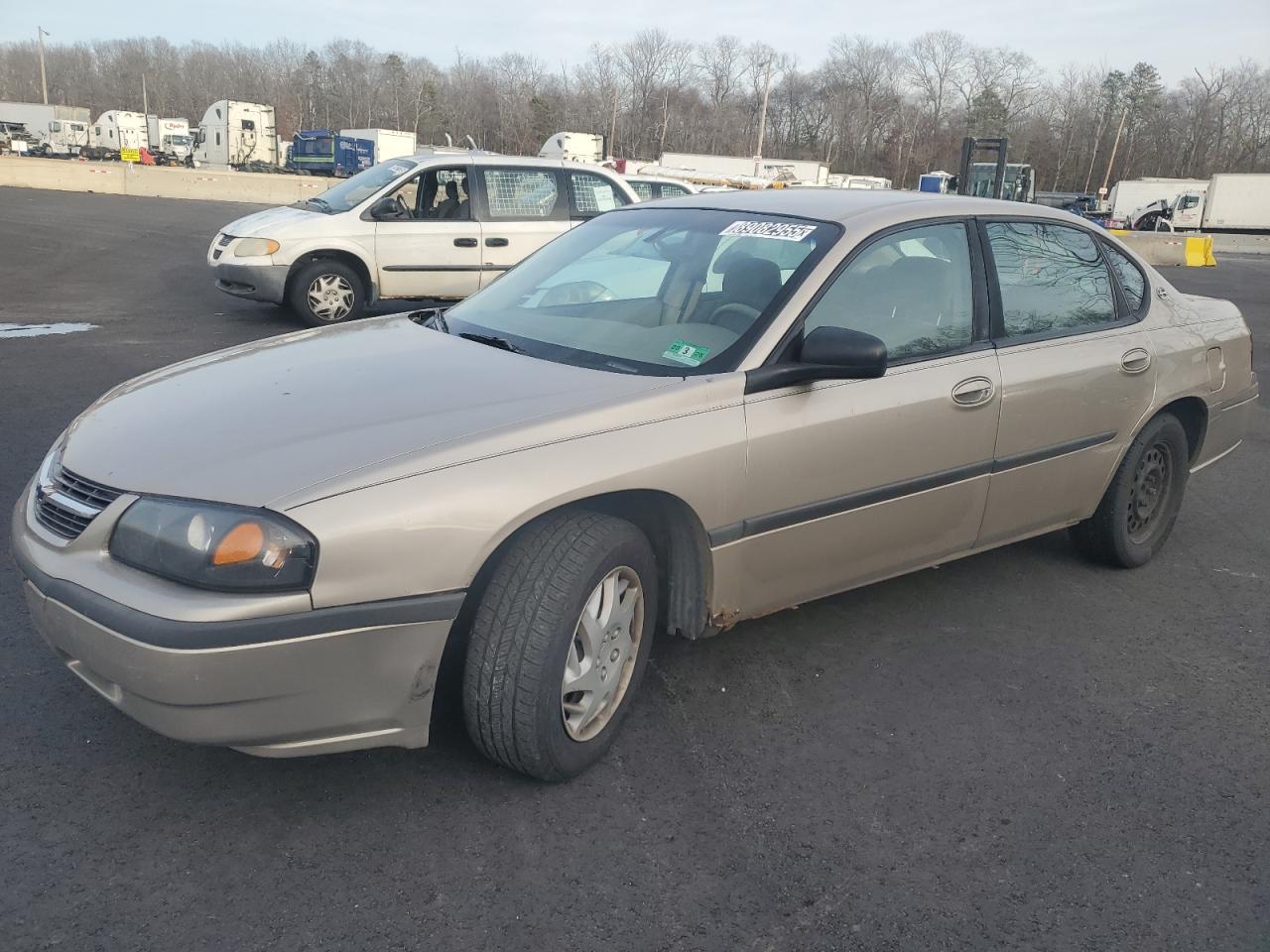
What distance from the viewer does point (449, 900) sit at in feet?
7.57

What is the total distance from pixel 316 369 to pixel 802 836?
1899 millimetres

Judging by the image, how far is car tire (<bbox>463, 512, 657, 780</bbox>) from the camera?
101 inches

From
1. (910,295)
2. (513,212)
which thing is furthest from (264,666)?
(513,212)

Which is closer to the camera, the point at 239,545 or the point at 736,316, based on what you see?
the point at 239,545

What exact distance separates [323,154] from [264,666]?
65522 millimetres

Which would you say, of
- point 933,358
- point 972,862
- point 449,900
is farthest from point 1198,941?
point 933,358

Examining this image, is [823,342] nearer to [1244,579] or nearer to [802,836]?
[802,836]

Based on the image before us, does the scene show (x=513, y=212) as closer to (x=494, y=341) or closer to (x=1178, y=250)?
(x=494, y=341)

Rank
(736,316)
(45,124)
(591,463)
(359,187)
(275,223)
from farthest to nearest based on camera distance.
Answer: (45,124)
(359,187)
(275,223)
(736,316)
(591,463)

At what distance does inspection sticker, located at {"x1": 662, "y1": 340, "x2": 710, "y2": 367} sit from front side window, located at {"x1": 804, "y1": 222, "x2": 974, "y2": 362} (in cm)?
34

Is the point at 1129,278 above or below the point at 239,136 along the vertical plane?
below

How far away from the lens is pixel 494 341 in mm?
3400

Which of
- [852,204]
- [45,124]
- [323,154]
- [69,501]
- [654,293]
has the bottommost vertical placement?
[69,501]

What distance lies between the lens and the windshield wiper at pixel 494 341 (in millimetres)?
3314
